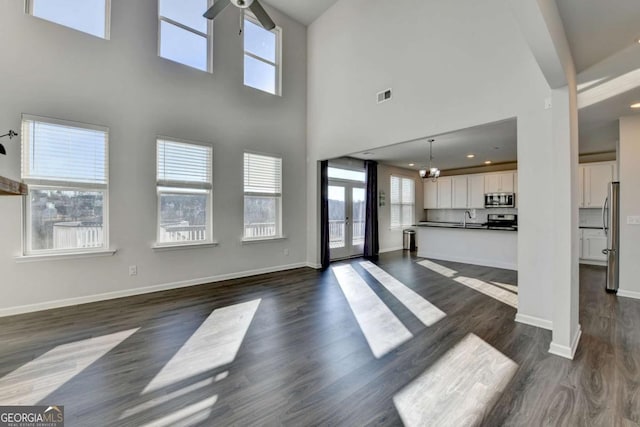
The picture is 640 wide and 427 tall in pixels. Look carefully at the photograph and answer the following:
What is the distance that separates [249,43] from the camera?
573 cm

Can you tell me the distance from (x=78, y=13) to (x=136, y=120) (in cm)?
156

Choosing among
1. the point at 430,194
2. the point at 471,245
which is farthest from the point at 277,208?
the point at 430,194

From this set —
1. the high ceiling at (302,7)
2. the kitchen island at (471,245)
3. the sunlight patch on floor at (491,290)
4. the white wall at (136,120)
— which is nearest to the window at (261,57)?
the white wall at (136,120)

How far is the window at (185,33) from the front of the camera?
4656 mm

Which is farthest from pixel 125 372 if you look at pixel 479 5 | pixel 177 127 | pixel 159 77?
pixel 479 5

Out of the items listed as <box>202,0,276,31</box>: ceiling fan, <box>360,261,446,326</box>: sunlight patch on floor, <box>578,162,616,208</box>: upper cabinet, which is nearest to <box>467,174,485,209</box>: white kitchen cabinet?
<box>578,162,616,208</box>: upper cabinet

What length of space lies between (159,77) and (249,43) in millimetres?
2123

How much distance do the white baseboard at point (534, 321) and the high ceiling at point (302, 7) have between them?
22.1 ft

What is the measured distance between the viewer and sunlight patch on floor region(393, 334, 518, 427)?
69.9 inches

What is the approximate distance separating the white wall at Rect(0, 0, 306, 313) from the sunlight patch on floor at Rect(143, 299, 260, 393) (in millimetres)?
1843

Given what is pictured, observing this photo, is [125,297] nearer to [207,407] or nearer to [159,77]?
[207,407]

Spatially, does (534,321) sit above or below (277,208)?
below

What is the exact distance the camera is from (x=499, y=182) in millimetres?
7941
